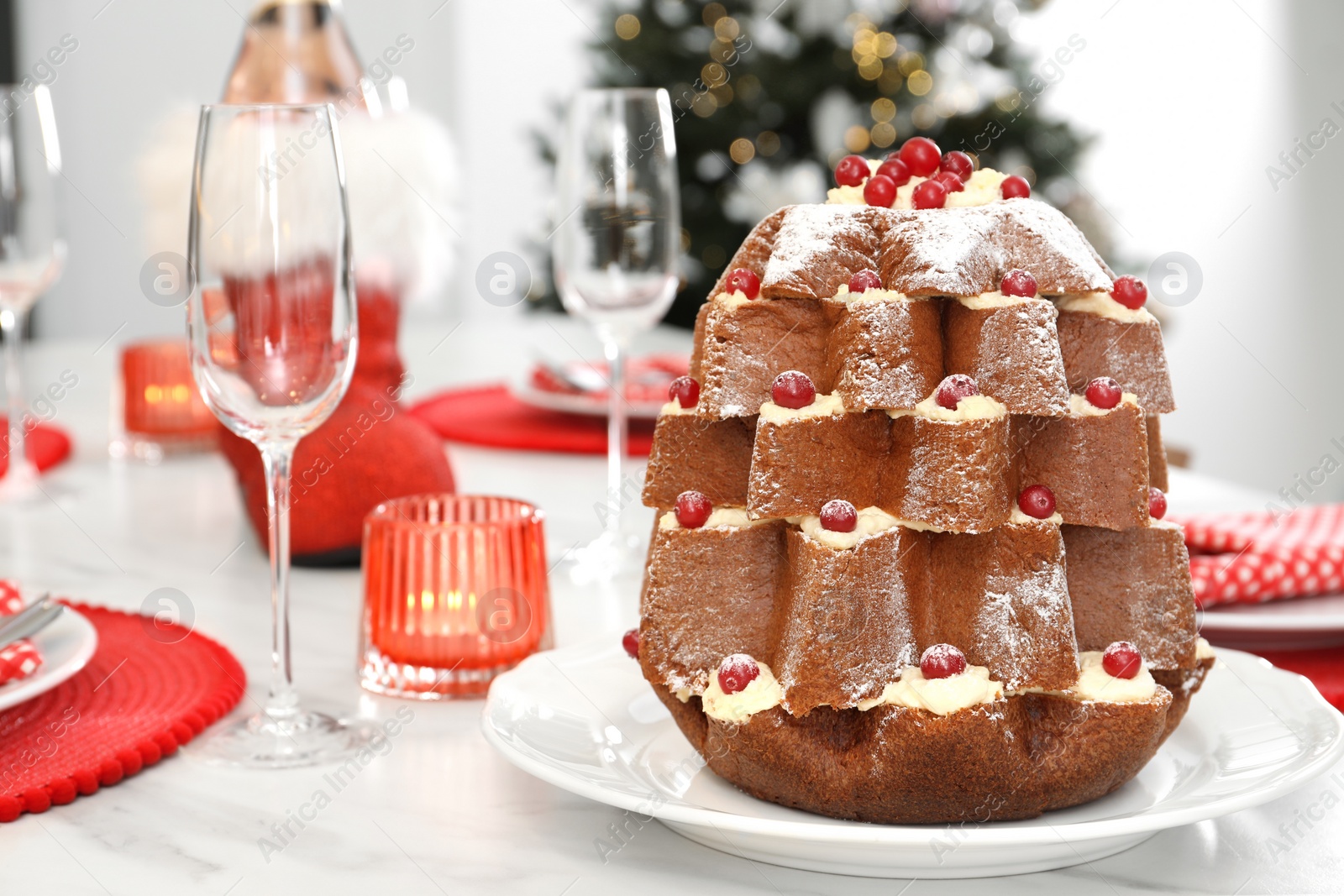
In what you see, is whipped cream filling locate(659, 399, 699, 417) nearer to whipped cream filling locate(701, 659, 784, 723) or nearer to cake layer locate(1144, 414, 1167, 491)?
whipped cream filling locate(701, 659, 784, 723)

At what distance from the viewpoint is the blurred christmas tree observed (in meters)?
4.70

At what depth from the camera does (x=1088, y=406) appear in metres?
0.91

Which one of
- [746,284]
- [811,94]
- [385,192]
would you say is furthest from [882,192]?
[811,94]

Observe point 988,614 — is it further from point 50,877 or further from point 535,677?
point 50,877

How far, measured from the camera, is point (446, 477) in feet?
5.57

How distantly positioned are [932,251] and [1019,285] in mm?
58

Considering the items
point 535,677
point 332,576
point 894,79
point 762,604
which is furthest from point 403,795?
point 894,79

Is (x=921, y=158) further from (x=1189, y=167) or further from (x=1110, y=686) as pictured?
(x=1189, y=167)

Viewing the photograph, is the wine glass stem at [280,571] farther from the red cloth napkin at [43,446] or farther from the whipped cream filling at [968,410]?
the red cloth napkin at [43,446]

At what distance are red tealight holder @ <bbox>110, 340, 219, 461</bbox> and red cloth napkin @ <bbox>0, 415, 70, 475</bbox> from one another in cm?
8

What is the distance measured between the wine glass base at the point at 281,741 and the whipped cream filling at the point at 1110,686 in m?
0.54

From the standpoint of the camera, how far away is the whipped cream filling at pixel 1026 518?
0.89 metres

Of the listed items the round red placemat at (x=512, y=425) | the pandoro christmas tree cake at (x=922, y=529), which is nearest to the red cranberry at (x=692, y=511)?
the pandoro christmas tree cake at (x=922, y=529)

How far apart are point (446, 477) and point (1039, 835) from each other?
3.42 feet
